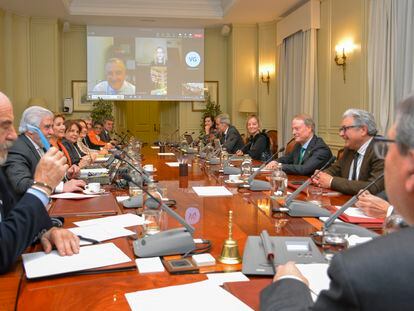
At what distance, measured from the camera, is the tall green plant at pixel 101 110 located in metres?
9.22

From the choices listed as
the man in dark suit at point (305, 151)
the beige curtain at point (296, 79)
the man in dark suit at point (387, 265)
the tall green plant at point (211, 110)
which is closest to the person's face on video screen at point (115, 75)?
the tall green plant at point (211, 110)

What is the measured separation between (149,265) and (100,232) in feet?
1.50

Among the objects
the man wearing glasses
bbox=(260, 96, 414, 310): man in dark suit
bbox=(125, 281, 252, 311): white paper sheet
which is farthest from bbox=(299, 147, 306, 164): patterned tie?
bbox=(260, 96, 414, 310): man in dark suit

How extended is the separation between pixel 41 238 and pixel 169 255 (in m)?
0.46

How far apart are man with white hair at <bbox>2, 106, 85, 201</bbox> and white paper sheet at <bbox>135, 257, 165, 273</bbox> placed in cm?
120

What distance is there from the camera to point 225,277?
131cm

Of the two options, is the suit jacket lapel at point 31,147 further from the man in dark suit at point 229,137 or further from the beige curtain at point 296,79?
the beige curtain at point 296,79

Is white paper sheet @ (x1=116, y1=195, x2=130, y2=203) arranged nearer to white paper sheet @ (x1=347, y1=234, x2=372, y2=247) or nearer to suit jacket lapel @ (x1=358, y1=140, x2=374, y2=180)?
white paper sheet @ (x1=347, y1=234, x2=372, y2=247)

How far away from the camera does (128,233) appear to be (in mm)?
1801

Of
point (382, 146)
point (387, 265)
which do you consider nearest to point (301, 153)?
point (382, 146)

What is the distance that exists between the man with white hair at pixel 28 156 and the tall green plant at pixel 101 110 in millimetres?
5670

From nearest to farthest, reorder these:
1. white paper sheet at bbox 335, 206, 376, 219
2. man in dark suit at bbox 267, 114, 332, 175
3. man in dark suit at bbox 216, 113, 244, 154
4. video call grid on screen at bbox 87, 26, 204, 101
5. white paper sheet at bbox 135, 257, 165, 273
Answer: white paper sheet at bbox 135, 257, 165, 273 < white paper sheet at bbox 335, 206, 376, 219 < man in dark suit at bbox 267, 114, 332, 175 < man in dark suit at bbox 216, 113, 244, 154 < video call grid on screen at bbox 87, 26, 204, 101

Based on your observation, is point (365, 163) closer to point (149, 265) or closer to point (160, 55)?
point (149, 265)

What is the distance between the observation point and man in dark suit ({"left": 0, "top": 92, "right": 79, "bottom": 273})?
1.38 m
